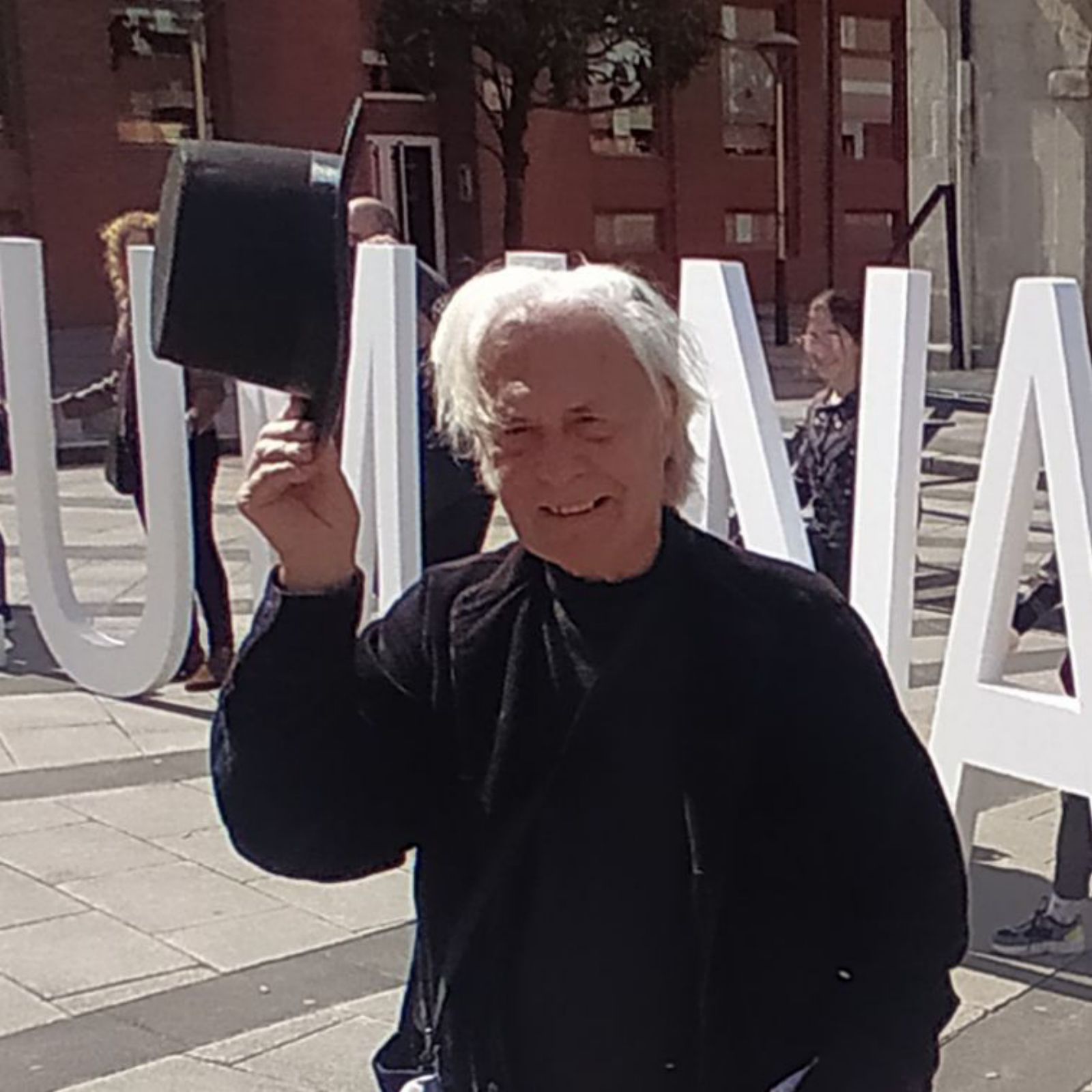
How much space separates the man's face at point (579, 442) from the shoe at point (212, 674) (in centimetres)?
556

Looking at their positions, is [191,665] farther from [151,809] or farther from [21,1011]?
[21,1011]

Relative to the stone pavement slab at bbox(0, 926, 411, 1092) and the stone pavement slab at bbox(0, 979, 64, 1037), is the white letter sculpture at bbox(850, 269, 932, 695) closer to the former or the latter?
the stone pavement slab at bbox(0, 926, 411, 1092)

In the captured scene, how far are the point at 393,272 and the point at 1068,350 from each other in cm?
234

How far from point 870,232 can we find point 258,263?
101 ft

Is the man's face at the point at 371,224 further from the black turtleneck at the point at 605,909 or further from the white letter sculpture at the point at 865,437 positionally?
the black turtleneck at the point at 605,909

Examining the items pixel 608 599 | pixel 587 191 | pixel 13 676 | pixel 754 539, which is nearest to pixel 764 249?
pixel 587 191

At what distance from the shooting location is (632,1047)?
1.92 metres

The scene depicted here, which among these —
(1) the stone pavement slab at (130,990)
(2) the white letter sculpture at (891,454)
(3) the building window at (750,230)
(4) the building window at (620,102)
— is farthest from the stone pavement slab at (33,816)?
(3) the building window at (750,230)

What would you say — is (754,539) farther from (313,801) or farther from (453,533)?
(313,801)

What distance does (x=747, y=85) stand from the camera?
29719 mm

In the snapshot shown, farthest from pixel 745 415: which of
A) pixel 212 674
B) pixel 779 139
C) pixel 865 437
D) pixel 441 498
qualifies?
pixel 779 139

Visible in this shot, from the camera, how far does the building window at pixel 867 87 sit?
3111cm

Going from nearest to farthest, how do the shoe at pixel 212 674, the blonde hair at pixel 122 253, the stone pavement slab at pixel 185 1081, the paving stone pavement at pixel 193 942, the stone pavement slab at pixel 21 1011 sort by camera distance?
the stone pavement slab at pixel 185 1081
the paving stone pavement at pixel 193 942
the stone pavement slab at pixel 21 1011
the blonde hair at pixel 122 253
the shoe at pixel 212 674

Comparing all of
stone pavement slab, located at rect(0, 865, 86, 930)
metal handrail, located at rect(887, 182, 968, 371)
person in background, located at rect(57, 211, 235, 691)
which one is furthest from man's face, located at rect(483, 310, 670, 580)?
metal handrail, located at rect(887, 182, 968, 371)
